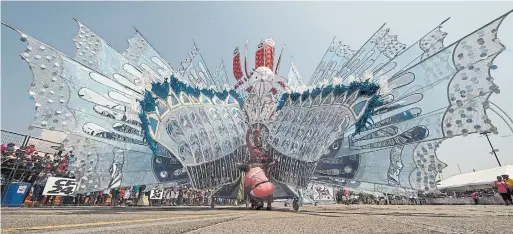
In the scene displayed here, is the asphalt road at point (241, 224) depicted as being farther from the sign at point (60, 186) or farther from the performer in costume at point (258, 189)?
the sign at point (60, 186)

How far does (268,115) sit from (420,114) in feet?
29.3

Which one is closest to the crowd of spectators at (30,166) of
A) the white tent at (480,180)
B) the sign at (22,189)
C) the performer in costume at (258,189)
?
the sign at (22,189)

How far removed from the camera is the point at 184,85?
13.5 metres

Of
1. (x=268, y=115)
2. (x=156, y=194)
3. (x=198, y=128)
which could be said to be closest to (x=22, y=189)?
(x=198, y=128)

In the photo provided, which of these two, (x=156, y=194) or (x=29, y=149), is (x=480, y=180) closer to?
(x=156, y=194)

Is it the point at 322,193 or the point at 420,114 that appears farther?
the point at 322,193

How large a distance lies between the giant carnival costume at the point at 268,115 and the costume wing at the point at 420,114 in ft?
0.18

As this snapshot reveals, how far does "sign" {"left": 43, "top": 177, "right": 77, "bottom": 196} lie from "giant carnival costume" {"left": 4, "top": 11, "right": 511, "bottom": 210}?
113 centimetres

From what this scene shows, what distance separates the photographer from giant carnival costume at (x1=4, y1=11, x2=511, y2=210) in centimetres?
1170

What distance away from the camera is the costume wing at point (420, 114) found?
36.4 feet

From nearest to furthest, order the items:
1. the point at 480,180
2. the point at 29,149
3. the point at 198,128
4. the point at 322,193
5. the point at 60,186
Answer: the point at 198,128
the point at 60,186
the point at 29,149
the point at 480,180
the point at 322,193

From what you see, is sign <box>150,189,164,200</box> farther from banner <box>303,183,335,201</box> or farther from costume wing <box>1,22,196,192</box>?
banner <box>303,183,335,201</box>

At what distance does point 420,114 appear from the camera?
1443cm

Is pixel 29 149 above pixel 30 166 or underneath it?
above
